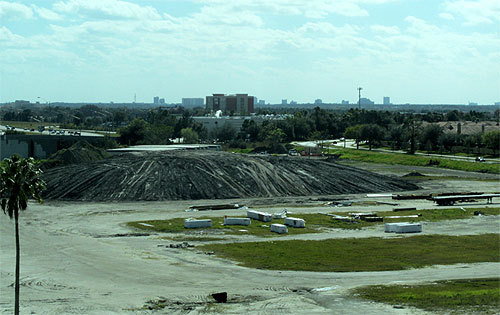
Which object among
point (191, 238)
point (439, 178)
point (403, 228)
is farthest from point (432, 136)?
point (191, 238)

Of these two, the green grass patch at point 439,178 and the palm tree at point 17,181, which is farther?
the green grass patch at point 439,178

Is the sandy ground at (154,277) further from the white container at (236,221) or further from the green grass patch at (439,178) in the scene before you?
the green grass patch at (439,178)

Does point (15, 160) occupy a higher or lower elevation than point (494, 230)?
higher

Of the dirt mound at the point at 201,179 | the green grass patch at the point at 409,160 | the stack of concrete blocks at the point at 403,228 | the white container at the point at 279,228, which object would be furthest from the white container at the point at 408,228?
the green grass patch at the point at 409,160

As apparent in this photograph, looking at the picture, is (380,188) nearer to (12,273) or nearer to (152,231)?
(152,231)

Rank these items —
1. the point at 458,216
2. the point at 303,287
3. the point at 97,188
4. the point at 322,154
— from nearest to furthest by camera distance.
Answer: the point at 303,287 < the point at 458,216 < the point at 97,188 < the point at 322,154

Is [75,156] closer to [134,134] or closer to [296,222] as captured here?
[134,134]

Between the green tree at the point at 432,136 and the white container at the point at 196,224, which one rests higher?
the green tree at the point at 432,136

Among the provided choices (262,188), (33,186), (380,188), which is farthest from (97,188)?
(33,186)
